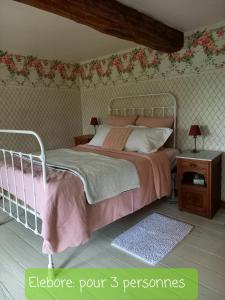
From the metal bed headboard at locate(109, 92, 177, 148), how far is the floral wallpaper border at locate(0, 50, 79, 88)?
1.02 m

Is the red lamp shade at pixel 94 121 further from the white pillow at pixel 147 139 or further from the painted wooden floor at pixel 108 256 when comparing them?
the painted wooden floor at pixel 108 256

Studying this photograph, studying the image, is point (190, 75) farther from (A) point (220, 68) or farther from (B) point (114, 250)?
(B) point (114, 250)

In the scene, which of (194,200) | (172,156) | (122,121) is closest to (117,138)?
(122,121)

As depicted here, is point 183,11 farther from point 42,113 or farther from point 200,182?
point 42,113

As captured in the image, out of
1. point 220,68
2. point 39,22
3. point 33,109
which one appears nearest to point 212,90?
point 220,68

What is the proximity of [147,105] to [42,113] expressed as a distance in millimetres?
1767

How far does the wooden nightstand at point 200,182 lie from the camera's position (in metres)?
2.55

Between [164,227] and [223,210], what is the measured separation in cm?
88

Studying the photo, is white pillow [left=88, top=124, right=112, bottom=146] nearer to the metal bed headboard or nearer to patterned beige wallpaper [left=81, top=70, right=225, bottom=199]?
the metal bed headboard

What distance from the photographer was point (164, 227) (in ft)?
7.91

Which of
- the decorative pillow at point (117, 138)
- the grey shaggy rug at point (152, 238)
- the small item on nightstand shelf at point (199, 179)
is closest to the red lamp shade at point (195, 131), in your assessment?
the small item on nightstand shelf at point (199, 179)

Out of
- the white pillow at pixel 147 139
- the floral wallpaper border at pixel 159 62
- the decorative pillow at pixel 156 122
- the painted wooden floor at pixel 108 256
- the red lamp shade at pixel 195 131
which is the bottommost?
the painted wooden floor at pixel 108 256

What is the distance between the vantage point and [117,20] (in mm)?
2078

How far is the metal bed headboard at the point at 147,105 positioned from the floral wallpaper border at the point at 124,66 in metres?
0.28
